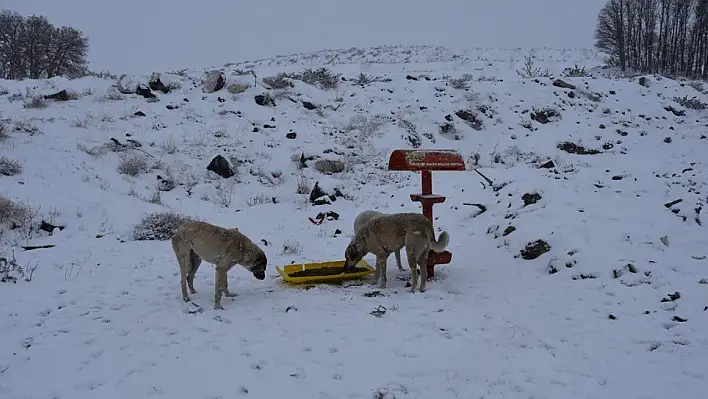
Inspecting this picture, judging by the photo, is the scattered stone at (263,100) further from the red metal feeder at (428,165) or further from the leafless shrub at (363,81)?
the red metal feeder at (428,165)

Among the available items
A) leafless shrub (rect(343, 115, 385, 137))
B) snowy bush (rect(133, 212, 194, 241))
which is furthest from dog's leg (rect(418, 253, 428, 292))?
leafless shrub (rect(343, 115, 385, 137))

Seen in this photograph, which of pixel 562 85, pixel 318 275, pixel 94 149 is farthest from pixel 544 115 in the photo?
pixel 94 149

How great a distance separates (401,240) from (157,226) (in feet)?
19.8

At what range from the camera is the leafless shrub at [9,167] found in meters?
12.7

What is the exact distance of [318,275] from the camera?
8461 mm

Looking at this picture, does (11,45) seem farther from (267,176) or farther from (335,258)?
(335,258)

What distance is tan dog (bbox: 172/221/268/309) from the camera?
24.0 feet

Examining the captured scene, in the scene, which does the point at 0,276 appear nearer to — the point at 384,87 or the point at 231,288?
the point at 231,288

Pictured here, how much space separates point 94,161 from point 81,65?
1932 centimetres

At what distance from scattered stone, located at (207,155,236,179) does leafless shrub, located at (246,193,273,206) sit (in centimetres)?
177

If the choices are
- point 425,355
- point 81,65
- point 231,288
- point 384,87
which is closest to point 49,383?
point 231,288

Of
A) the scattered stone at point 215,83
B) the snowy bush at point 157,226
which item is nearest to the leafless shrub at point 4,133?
the snowy bush at point 157,226

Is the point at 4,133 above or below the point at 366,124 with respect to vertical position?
below

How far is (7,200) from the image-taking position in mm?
10797
